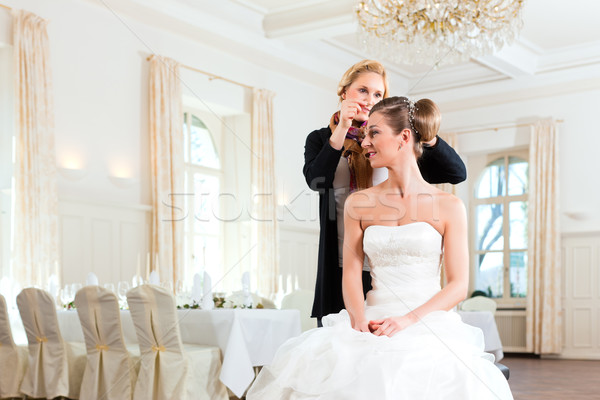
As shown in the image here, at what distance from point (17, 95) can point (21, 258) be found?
5.15 ft

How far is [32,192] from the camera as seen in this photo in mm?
6715

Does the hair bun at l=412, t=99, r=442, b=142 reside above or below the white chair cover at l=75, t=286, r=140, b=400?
above

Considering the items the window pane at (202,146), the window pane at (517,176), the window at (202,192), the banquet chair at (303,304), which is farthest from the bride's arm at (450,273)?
the window pane at (517,176)

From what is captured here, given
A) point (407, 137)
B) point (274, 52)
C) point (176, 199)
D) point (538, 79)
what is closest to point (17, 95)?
point (176, 199)

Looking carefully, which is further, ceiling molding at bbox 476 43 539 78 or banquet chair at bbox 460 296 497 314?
ceiling molding at bbox 476 43 539 78

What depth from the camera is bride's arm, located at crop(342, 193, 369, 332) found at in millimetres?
2068

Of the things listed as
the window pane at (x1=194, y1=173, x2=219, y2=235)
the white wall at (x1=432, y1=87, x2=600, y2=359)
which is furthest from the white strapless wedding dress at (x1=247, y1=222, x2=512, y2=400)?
the white wall at (x1=432, y1=87, x2=600, y2=359)

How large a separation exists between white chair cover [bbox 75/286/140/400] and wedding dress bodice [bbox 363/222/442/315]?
3.07 metres

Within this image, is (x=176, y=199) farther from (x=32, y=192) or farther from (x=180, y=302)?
(x=180, y=302)

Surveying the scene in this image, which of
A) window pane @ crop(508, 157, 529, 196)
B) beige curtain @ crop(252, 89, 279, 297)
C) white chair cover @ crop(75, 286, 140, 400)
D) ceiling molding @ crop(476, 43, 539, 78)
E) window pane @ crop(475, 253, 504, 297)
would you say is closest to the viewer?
white chair cover @ crop(75, 286, 140, 400)

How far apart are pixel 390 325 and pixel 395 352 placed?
0.29 feet

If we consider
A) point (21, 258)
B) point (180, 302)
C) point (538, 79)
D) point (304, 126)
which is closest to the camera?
point (180, 302)

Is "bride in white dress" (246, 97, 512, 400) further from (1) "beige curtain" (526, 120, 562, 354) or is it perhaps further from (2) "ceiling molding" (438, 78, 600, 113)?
(2) "ceiling molding" (438, 78, 600, 113)

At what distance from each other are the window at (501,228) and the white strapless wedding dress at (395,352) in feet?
32.2
